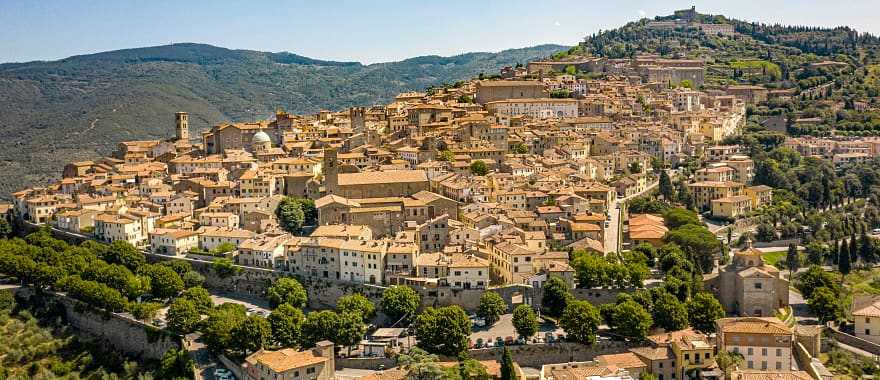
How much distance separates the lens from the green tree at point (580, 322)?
32156mm

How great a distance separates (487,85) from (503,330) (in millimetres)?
41051

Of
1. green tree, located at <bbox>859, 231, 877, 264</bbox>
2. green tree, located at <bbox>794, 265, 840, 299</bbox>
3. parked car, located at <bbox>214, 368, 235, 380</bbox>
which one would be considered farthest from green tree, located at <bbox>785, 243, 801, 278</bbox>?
parked car, located at <bbox>214, 368, 235, 380</bbox>

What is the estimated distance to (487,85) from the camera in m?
71.9

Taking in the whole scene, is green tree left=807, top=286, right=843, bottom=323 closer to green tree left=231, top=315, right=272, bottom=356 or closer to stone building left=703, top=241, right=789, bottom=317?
stone building left=703, top=241, right=789, bottom=317

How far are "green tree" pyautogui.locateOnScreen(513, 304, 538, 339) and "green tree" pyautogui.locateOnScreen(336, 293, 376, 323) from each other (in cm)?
646

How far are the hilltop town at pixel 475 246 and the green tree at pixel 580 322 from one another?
0.09 meters

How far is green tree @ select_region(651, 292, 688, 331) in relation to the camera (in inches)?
1302

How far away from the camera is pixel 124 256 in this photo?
42062mm

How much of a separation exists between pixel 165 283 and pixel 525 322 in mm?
17886

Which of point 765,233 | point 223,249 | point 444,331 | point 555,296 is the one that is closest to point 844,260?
point 765,233

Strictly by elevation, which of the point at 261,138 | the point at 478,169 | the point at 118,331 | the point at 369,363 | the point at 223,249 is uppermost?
the point at 261,138

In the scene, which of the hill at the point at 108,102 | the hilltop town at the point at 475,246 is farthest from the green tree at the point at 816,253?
the hill at the point at 108,102

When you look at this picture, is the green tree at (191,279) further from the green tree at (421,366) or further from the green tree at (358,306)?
the green tree at (421,366)

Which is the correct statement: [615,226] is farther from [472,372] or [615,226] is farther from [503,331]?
Answer: [472,372]
